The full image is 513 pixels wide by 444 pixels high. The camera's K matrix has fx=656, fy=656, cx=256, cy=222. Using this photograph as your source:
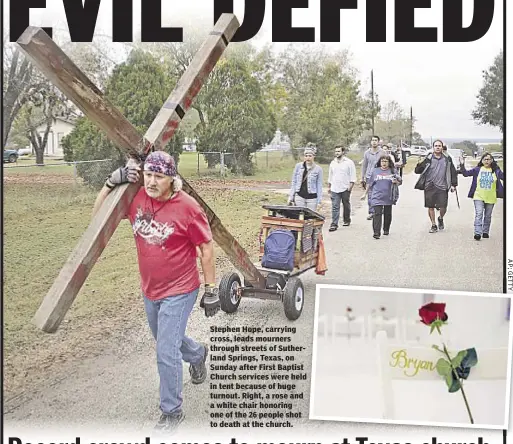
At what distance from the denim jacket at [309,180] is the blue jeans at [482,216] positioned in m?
1.05

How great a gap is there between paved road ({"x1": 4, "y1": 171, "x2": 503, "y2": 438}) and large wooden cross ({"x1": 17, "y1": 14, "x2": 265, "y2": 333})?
0.95 m

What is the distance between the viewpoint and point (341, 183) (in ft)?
14.7

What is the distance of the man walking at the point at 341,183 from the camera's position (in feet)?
14.5

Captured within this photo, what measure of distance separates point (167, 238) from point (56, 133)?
1476 millimetres

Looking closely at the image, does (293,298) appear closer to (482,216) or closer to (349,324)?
(349,324)

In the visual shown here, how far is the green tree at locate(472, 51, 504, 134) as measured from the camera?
165 inches

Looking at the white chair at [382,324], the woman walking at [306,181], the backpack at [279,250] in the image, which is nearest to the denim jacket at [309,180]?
the woman walking at [306,181]

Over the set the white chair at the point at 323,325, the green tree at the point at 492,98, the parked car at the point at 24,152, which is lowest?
the white chair at the point at 323,325

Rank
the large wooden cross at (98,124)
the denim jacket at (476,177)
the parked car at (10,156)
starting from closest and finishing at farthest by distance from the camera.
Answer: the large wooden cross at (98,124)
the parked car at (10,156)
the denim jacket at (476,177)

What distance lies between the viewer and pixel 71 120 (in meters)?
4.19

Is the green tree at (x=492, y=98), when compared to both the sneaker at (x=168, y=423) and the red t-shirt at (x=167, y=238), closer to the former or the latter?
the red t-shirt at (x=167, y=238)

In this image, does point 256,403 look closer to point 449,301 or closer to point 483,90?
point 449,301

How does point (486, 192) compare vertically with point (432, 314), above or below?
above

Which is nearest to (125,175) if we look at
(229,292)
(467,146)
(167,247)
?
(167,247)
